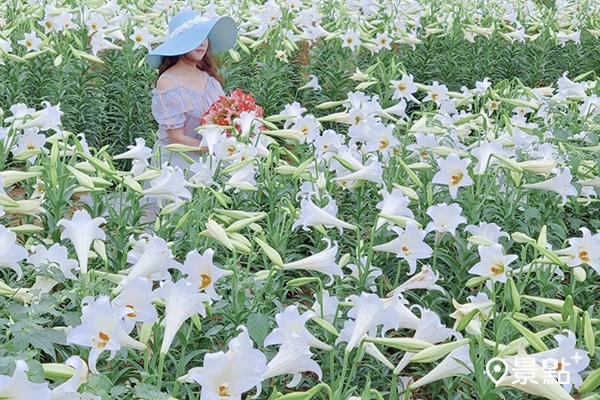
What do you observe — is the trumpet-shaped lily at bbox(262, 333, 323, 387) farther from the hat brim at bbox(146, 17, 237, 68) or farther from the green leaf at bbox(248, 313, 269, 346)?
the hat brim at bbox(146, 17, 237, 68)

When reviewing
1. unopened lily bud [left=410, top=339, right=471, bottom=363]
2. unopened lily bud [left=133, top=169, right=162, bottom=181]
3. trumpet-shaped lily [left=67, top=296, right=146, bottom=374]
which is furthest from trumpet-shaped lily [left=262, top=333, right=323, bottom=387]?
unopened lily bud [left=133, top=169, right=162, bottom=181]

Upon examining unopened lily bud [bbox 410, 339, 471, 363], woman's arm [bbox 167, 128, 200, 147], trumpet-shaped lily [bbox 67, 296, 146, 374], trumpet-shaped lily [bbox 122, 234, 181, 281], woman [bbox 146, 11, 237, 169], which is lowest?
woman's arm [bbox 167, 128, 200, 147]

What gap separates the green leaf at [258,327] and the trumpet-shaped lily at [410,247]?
503 millimetres

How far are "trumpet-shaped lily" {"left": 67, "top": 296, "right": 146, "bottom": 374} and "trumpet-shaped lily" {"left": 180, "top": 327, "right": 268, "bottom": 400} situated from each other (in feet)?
0.69

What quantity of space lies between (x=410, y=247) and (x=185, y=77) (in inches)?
99.8

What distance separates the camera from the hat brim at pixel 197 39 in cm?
465

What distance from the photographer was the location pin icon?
6.69ft

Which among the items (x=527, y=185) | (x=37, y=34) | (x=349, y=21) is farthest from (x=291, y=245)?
(x=349, y=21)

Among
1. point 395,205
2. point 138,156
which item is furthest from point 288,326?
point 138,156

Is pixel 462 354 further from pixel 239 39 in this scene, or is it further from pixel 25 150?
pixel 239 39

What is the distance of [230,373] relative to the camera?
1.77 m

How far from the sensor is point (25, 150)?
306 cm

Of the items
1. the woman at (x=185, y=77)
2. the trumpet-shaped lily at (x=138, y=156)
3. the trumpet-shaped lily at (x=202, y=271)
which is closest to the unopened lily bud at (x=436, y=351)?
the trumpet-shaped lily at (x=202, y=271)

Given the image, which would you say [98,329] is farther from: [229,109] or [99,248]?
[229,109]
